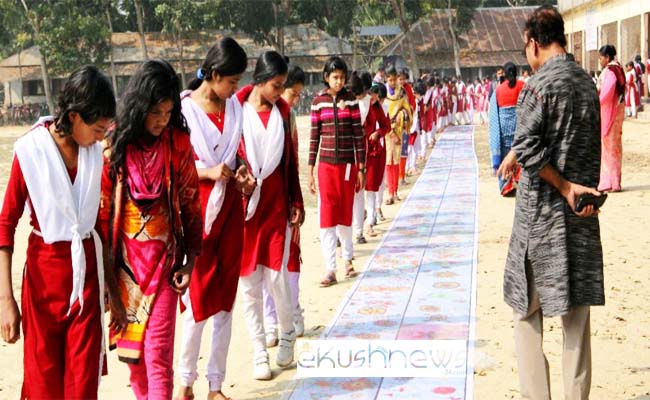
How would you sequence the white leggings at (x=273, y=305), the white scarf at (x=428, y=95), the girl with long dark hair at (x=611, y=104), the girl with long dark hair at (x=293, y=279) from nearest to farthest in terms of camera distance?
the girl with long dark hair at (x=293, y=279) < the white leggings at (x=273, y=305) < the girl with long dark hair at (x=611, y=104) < the white scarf at (x=428, y=95)

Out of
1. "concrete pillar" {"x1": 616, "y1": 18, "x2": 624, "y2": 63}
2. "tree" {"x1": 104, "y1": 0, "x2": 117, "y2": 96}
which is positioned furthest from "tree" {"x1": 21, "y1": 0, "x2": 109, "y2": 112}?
"concrete pillar" {"x1": 616, "y1": 18, "x2": 624, "y2": 63}

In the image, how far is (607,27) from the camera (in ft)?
113

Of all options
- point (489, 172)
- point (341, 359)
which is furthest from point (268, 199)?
point (489, 172)

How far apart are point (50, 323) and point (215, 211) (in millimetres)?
1401

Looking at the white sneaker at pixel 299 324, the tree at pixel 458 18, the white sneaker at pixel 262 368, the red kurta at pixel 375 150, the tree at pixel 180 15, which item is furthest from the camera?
the tree at pixel 458 18

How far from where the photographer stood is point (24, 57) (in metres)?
50.4

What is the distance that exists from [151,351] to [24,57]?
50.1 meters

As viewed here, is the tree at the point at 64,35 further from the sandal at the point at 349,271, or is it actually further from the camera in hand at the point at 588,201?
the camera in hand at the point at 588,201

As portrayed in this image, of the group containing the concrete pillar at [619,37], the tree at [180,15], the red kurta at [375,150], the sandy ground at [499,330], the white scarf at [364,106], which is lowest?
the sandy ground at [499,330]

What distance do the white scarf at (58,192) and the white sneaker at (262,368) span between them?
6.50ft

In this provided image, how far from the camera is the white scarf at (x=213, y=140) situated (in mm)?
4613

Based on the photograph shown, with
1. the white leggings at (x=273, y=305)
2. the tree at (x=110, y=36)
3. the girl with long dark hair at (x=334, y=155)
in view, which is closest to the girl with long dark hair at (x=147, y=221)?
the white leggings at (x=273, y=305)

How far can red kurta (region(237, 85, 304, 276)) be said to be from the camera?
5.44 m

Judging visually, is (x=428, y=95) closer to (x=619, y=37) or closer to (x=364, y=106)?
(x=364, y=106)
